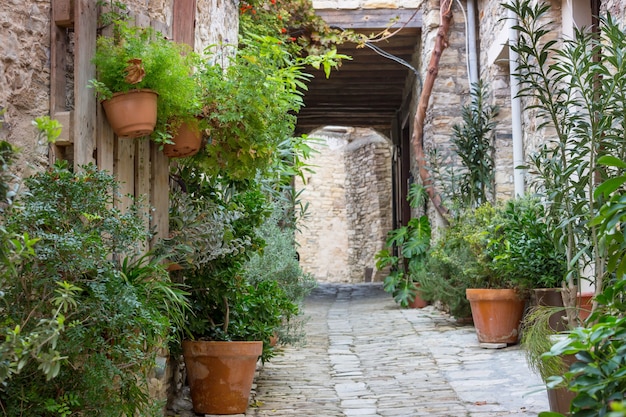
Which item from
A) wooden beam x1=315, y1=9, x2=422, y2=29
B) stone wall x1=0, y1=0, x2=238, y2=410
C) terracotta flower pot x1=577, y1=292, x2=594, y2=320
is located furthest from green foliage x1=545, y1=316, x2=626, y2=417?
wooden beam x1=315, y1=9, x2=422, y2=29

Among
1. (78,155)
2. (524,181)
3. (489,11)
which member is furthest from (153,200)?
(489,11)

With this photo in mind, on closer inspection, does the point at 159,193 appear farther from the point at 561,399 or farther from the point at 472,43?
the point at 472,43

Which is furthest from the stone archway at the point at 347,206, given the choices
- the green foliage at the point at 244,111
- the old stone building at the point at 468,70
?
the green foliage at the point at 244,111

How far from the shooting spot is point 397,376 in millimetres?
5320

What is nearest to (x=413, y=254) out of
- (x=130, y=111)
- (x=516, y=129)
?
(x=516, y=129)

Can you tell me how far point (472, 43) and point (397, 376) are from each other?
4.88m

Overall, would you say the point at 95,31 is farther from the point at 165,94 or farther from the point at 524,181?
the point at 524,181

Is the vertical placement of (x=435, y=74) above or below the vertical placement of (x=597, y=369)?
above

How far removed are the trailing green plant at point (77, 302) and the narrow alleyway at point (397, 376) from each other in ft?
5.02

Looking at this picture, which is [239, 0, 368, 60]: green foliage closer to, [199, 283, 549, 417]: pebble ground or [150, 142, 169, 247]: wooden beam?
[199, 283, 549, 417]: pebble ground

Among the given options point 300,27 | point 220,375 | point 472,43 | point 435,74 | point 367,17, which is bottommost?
point 220,375

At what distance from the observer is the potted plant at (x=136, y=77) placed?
10.9ft

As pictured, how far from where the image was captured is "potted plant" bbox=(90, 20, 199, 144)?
332 centimetres

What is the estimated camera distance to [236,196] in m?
4.76
